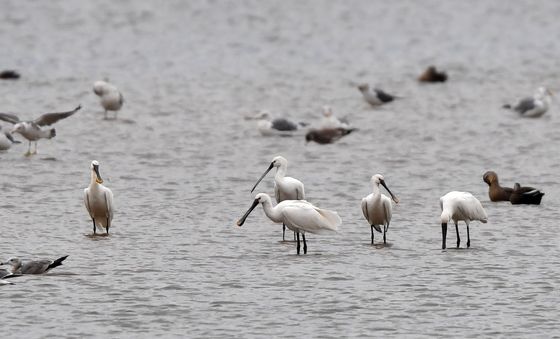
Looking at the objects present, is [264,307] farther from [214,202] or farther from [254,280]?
[214,202]

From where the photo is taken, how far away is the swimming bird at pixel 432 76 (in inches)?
1622

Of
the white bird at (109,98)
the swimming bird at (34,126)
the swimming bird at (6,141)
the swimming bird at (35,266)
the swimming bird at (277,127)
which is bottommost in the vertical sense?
the swimming bird at (35,266)

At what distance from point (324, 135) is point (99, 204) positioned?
417 inches

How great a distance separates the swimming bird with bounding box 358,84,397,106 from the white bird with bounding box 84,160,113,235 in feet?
56.0

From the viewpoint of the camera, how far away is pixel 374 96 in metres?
35.7

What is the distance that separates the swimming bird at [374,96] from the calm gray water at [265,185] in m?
0.28

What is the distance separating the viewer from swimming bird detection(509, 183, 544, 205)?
21.5 metres

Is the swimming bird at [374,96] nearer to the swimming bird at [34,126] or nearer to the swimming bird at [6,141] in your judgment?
the swimming bird at [34,126]

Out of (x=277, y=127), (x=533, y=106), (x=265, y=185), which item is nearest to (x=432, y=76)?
(x=533, y=106)

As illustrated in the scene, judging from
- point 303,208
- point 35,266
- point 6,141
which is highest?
point 6,141

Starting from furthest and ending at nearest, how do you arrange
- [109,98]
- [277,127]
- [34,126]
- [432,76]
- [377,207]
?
[432,76] → [109,98] → [277,127] → [34,126] → [377,207]

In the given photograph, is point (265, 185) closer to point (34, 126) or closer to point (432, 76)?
point (34, 126)

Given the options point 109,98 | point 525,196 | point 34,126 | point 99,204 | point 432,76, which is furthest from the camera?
point 432,76

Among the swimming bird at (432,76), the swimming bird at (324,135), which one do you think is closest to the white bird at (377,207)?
the swimming bird at (324,135)
